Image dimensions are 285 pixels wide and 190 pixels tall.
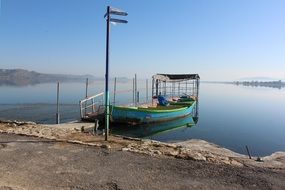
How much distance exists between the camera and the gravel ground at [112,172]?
7102 mm

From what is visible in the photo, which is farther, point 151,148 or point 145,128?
point 145,128

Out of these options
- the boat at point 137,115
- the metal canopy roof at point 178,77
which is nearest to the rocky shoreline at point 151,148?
the boat at point 137,115

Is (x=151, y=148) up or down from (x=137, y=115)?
up

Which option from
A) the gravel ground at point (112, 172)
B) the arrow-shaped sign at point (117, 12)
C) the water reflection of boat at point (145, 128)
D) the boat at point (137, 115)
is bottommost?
the water reflection of boat at point (145, 128)

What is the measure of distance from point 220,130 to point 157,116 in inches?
222

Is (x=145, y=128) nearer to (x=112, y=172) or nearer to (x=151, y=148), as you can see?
(x=151, y=148)

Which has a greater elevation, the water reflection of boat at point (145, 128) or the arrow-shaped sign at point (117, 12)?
the arrow-shaped sign at point (117, 12)

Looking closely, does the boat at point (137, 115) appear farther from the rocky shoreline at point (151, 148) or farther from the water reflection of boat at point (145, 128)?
the rocky shoreline at point (151, 148)

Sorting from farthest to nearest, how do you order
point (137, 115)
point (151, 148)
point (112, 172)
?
point (137, 115) → point (151, 148) → point (112, 172)

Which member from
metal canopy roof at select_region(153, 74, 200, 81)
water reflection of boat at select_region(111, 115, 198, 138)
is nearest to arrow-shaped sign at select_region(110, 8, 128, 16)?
water reflection of boat at select_region(111, 115, 198, 138)

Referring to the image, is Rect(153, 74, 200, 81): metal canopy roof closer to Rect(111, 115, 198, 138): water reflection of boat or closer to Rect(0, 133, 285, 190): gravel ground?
Rect(111, 115, 198, 138): water reflection of boat

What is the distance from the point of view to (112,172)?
25.9 ft

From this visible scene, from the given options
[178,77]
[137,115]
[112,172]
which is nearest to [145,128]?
[137,115]

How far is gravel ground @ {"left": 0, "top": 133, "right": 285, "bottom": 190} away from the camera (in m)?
7.10
